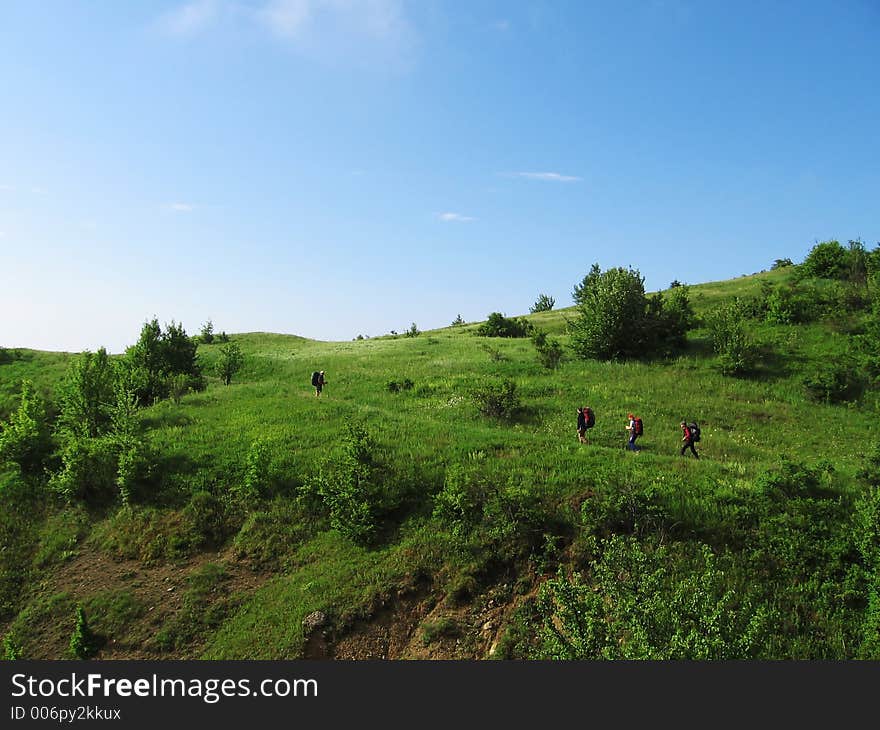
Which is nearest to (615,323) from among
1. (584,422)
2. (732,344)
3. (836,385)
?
(732,344)

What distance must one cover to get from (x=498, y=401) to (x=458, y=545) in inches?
526

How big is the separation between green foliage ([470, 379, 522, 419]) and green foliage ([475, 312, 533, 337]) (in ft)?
93.4

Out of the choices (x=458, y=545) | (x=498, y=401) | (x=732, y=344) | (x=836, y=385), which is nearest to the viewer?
(x=458, y=545)

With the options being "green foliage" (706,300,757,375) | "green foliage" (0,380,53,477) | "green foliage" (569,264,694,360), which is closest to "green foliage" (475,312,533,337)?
"green foliage" (569,264,694,360)

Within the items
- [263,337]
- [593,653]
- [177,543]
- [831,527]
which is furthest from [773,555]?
[263,337]

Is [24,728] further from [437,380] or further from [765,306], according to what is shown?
[765,306]

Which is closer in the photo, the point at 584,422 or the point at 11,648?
the point at 11,648

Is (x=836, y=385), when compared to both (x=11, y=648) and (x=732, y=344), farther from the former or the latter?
(x=11, y=648)

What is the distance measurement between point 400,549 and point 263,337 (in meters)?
55.9

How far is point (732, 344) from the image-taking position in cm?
3659

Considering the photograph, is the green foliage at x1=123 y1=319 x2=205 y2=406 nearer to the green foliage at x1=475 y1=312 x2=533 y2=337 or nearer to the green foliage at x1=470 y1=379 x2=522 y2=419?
the green foliage at x1=470 y1=379 x2=522 y2=419

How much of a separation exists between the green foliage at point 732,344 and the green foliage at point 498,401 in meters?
15.1

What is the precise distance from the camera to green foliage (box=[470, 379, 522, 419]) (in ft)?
97.8

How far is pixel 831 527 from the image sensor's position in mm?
16016
